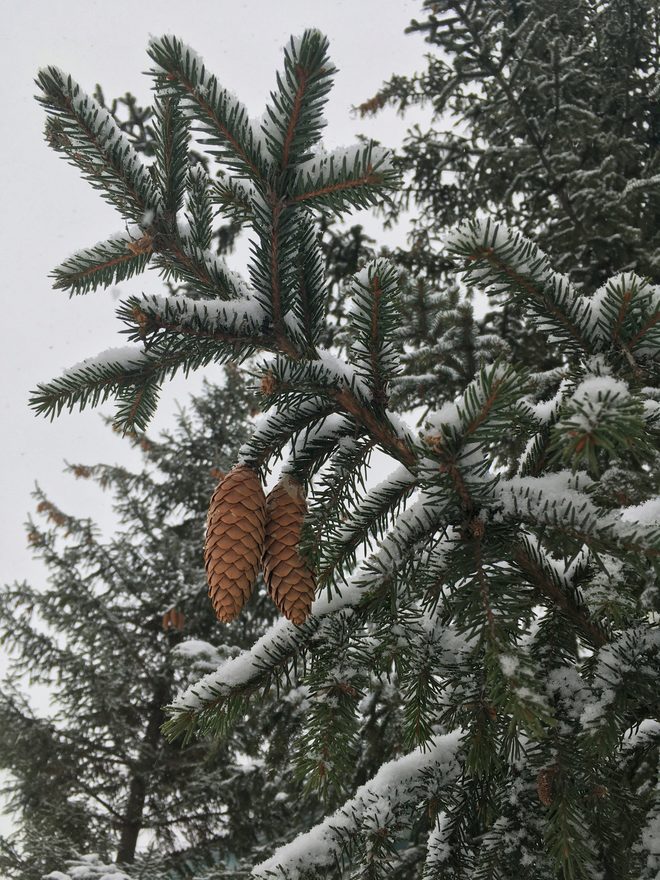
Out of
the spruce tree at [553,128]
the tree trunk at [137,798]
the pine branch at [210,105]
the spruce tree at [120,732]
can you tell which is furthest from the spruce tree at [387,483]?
the tree trunk at [137,798]

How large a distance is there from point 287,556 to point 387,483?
0.25 m

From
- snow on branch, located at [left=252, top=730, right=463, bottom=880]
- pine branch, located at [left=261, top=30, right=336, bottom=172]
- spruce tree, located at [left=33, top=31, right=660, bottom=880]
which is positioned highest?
pine branch, located at [left=261, top=30, right=336, bottom=172]

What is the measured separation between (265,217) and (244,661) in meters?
0.93

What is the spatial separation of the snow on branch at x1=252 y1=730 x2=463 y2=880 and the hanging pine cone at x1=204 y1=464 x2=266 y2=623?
669mm

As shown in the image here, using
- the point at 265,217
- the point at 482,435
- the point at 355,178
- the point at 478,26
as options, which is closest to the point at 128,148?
the point at 265,217

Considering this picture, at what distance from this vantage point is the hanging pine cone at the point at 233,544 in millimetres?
1152

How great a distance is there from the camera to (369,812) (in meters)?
1.53

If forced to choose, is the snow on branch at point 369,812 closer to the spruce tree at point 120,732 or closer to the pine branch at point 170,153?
the pine branch at point 170,153

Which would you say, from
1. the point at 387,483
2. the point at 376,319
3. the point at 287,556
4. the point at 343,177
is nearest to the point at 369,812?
the point at 287,556

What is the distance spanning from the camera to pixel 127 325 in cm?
119

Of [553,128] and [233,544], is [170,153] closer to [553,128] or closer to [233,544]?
[233,544]

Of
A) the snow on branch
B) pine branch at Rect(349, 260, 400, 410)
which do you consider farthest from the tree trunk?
pine branch at Rect(349, 260, 400, 410)

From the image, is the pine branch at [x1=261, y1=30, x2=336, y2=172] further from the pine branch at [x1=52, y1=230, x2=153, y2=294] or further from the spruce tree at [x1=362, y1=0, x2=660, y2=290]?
the spruce tree at [x1=362, y1=0, x2=660, y2=290]

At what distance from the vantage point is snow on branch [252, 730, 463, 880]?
4.85 ft
